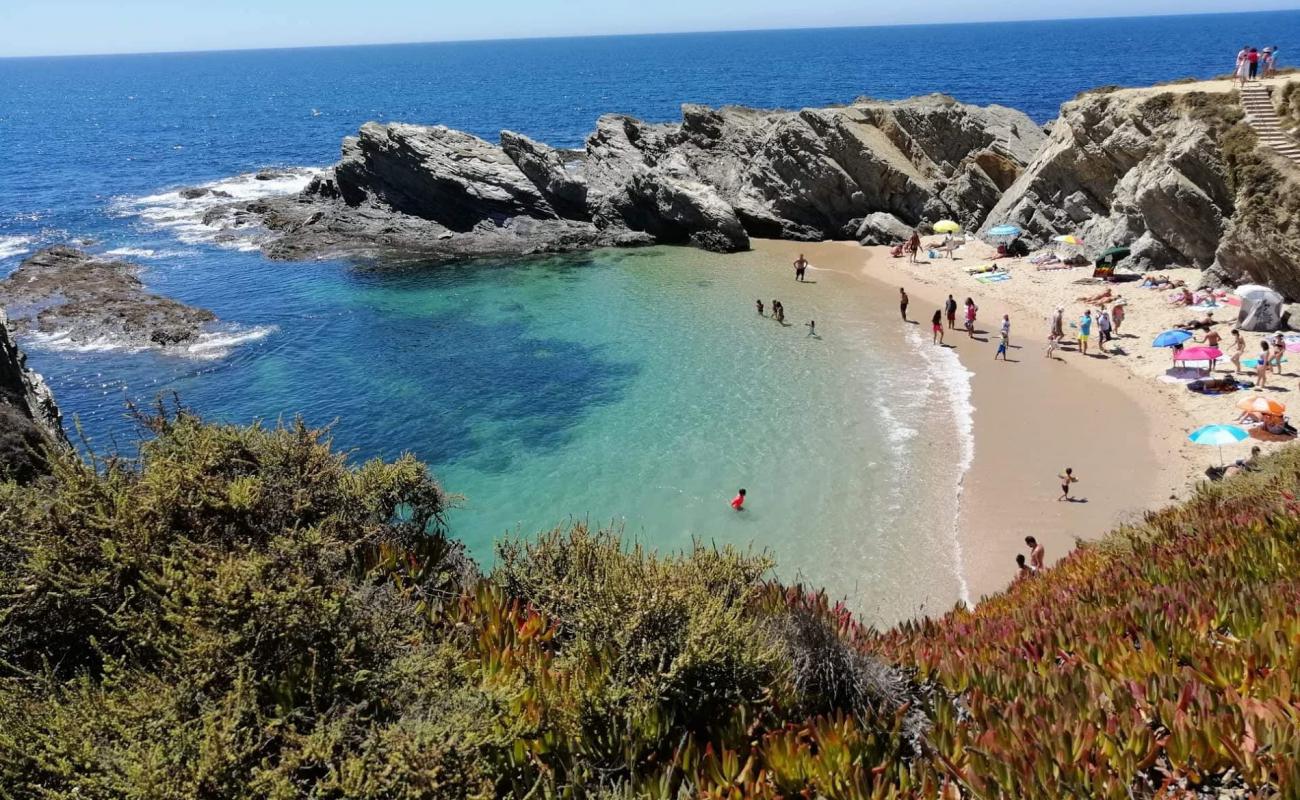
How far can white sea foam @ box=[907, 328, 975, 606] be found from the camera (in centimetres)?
1667

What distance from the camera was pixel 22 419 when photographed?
12.2 m

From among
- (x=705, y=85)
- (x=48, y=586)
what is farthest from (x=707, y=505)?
(x=705, y=85)

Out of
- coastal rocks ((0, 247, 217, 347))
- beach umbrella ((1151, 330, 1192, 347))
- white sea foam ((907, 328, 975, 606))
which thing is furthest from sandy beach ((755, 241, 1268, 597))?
coastal rocks ((0, 247, 217, 347))

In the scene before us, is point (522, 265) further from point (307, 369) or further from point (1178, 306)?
point (1178, 306)

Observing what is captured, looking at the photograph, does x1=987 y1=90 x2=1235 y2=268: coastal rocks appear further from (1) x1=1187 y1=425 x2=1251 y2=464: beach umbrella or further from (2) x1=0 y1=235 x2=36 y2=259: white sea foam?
(2) x1=0 y1=235 x2=36 y2=259: white sea foam

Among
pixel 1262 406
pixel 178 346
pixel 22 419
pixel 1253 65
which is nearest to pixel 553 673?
pixel 22 419

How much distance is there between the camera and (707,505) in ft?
62.7

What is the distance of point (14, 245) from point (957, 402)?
5305 cm

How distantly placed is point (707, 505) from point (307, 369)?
17418mm

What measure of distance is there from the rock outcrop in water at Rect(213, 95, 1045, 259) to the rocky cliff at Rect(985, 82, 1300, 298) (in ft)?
16.8

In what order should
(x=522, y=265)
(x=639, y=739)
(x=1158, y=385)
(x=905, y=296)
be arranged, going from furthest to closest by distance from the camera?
(x=522, y=265), (x=905, y=296), (x=1158, y=385), (x=639, y=739)

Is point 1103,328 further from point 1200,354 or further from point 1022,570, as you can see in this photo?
point 1022,570

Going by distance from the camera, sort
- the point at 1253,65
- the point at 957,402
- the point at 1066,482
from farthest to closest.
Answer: the point at 1253,65
the point at 957,402
the point at 1066,482

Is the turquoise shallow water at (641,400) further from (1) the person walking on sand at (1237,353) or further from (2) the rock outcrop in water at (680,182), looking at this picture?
(1) the person walking on sand at (1237,353)
